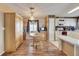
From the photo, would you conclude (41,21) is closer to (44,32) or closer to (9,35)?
(44,32)

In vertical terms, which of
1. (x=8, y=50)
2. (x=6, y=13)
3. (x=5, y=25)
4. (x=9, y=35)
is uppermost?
(x=6, y=13)

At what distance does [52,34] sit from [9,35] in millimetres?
5489

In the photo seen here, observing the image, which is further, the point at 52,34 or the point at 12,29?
the point at 52,34

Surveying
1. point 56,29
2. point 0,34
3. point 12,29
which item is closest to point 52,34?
point 56,29

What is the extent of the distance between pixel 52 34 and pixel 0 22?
251 inches

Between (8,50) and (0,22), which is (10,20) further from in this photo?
(8,50)

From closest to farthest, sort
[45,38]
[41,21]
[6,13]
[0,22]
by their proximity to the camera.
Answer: [0,22]
[6,13]
[45,38]
[41,21]

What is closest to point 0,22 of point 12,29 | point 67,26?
point 12,29

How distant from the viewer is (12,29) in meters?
6.91

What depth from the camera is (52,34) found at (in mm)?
11688

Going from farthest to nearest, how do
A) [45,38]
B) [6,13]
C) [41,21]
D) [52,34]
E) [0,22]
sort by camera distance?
[41,21]
[45,38]
[52,34]
[6,13]
[0,22]

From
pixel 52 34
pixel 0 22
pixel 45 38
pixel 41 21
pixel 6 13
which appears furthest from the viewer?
pixel 41 21

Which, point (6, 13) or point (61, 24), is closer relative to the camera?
point (6, 13)

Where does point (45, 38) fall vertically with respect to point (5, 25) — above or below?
below
